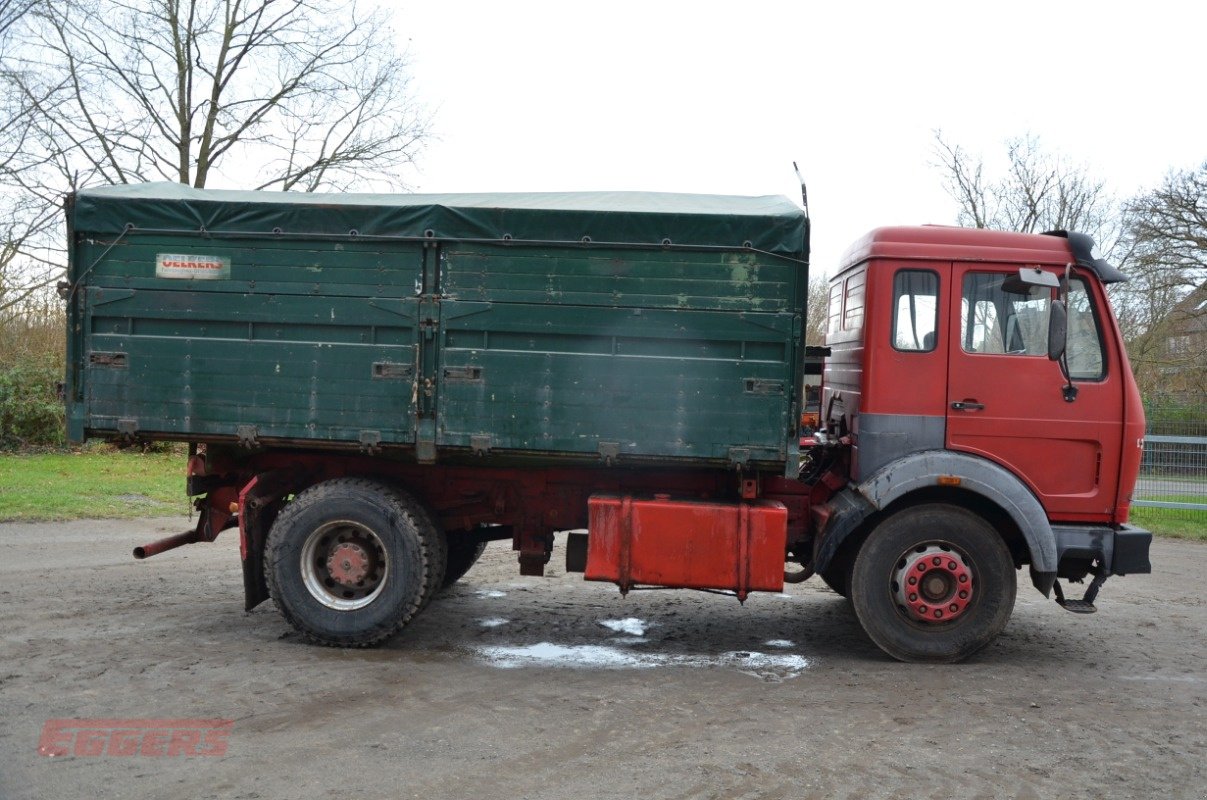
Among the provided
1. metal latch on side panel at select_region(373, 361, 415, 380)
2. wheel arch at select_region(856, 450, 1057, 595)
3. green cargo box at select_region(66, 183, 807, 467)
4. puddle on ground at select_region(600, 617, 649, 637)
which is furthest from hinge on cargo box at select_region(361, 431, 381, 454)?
wheel arch at select_region(856, 450, 1057, 595)

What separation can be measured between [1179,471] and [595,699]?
41.1 feet

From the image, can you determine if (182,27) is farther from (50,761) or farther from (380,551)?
(50,761)

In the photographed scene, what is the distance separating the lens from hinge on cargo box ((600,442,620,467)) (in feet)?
21.3

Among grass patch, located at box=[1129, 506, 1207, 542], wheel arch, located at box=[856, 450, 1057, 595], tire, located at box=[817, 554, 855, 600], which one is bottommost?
grass patch, located at box=[1129, 506, 1207, 542]

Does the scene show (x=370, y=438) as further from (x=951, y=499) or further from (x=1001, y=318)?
(x=1001, y=318)

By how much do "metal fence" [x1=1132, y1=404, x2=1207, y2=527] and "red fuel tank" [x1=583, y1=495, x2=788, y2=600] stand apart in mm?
10682

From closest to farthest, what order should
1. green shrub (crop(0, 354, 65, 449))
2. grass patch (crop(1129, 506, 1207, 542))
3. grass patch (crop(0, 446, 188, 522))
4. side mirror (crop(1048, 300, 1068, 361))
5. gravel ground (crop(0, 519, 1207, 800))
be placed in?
gravel ground (crop(0, 519, 1207, 800))
side mirror (crop(1048, 300, 1068, 361))
grass patch (crop(0, 446, 188, 522))
grass patch (crop(1129, 506, 1207, 542))
green shrub (crop(0, 354, 65, 449))

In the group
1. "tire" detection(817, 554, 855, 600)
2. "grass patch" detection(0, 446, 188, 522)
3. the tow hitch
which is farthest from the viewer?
"grass patch" detection(0, 446, 188, 522)

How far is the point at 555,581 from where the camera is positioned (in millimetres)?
9531

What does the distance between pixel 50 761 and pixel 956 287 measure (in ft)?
18.8

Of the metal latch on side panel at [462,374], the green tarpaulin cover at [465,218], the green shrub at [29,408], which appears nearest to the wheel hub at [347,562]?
the metal latch on side panel at [462,374]

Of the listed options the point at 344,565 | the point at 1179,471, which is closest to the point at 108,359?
the point at 344,565

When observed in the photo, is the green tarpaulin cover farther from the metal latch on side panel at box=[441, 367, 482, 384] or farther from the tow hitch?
the tow hitch

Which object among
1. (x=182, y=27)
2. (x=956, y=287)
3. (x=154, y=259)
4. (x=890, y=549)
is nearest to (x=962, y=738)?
(x=890, y=549)
